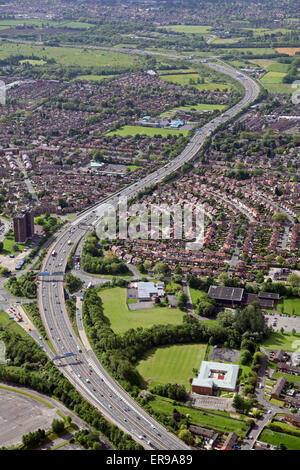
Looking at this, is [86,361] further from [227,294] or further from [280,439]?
[280,439]

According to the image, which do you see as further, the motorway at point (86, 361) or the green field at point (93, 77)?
the green field at point (93, 77)

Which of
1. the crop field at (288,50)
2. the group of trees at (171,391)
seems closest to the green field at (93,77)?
the crop field at (288,50)

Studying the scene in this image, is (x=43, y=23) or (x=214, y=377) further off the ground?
(x=43, y=23)

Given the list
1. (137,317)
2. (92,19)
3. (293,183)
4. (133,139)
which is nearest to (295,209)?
(293,183)

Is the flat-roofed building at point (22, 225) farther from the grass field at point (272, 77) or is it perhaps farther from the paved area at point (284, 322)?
the grass field at point (272, 77)

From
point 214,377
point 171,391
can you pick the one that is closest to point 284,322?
point 214,377

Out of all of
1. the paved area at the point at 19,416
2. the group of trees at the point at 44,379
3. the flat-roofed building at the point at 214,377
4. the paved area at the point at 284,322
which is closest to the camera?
the group of trees at the point at 44,379

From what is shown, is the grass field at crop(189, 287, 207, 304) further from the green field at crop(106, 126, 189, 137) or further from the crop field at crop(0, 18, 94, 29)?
the crop field at crop(0, 18, 94, 29)
